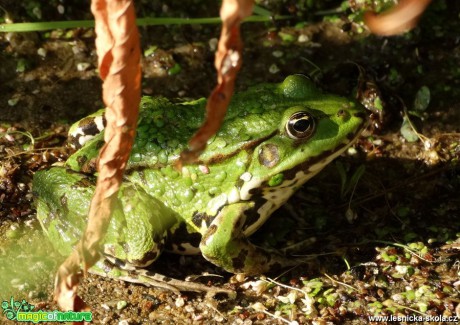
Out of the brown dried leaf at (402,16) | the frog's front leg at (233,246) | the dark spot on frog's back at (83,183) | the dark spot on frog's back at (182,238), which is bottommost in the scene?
the brown dried leaf at (402,16)

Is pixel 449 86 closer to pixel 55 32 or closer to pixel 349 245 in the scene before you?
pixel 349 245

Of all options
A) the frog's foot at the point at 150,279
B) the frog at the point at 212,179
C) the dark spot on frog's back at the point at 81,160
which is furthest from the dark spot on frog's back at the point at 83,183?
the frog's foot at the point at 150,279

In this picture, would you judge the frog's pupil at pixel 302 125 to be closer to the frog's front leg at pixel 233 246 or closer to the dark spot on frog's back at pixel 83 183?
the frog's front leg at pixel 233 246

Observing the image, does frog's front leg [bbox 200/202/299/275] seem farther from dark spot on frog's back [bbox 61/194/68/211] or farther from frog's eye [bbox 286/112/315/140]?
dark spot on frog's back [bbox 61/194/68/211]

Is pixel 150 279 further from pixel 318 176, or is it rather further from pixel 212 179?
pixel 318 176

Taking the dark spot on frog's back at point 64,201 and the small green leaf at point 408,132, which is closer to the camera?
the dark spot on frog's back at point 64,201

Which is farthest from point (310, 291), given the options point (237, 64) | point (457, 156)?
point (237, 64)

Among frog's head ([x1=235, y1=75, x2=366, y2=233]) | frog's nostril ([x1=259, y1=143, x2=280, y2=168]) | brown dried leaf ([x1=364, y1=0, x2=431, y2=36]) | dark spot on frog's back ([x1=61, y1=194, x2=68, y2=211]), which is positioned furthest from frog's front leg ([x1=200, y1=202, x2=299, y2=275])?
brown dried leaf ([x1=364, y1=0, x2=431, y2=36])
